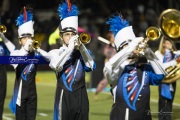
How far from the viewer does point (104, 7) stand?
30.2 metres

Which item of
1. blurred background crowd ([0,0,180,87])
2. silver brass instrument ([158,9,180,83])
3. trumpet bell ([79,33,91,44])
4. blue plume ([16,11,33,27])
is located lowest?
trumpet bell ([79,33,91,44])

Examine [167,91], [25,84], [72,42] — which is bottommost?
[167,91]

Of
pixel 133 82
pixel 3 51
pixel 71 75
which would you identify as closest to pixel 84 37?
pixel 71 75

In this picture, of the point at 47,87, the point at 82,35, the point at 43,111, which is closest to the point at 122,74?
the point at 82,35

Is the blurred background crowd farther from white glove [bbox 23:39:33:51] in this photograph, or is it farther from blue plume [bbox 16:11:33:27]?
white glove [bbox 23:39:33:51]

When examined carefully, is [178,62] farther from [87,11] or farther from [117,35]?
[87,11]

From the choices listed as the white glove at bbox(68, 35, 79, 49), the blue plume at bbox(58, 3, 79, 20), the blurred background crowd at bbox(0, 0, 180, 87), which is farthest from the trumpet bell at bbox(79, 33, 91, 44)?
the blurred background crowd at bbox(0, 0, 180, 87)

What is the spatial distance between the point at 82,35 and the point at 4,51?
109 inches

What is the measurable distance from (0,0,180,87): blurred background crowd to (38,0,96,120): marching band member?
55.0 ft

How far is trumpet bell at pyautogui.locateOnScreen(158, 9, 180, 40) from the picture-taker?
6.78m

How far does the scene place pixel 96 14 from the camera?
31.1 metres

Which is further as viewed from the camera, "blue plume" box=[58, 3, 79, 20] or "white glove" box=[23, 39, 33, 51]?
"white glove" box=[23, 39, 33, 51]

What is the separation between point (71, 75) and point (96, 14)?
2331cm

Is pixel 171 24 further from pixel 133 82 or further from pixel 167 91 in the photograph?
pixel 167 91
